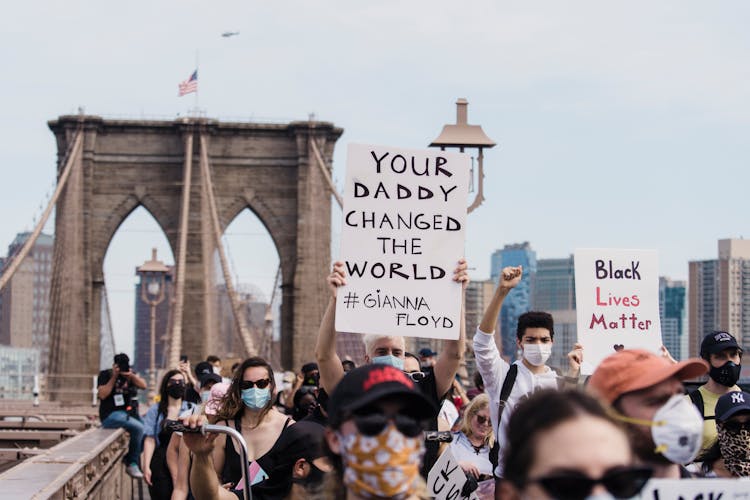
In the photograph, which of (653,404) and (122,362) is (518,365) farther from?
(122,362)

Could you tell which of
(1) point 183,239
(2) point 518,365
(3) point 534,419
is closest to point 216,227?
(1) point 183,239

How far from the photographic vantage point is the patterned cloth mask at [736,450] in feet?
17.2

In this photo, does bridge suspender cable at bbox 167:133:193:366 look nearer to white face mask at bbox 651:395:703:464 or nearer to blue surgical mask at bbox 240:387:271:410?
blue surgical mask at bbox 240:387:271:410

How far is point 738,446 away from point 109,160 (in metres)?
54.2

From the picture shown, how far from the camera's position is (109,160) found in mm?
58250

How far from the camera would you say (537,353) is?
21.8 ft

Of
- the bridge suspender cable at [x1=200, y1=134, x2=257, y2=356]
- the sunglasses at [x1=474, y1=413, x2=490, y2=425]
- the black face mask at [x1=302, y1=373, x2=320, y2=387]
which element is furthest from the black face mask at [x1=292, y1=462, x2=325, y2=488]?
the bridge suspender cable at [x1=200, y1=134, x2=257, y2=356]

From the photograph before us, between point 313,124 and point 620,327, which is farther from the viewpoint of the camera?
point 313,124

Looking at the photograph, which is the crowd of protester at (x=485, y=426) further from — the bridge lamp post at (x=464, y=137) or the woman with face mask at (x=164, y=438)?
the bridge lamp post at (x=464, y=137)

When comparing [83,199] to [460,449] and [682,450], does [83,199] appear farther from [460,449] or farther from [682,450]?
[682,450]

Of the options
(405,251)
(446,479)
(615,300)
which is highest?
(405,251)

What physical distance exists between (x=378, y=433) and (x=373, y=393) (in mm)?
107

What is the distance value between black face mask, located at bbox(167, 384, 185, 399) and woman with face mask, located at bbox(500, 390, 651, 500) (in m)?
8.41

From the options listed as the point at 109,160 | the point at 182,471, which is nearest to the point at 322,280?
the point at 109,160
